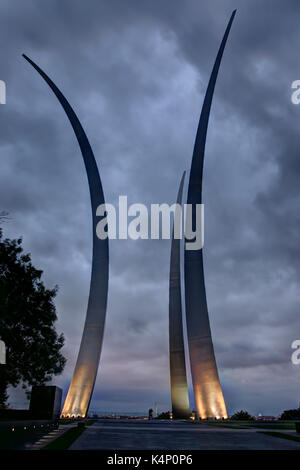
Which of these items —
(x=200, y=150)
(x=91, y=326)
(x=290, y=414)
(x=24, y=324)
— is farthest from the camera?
(x=290, y=414)

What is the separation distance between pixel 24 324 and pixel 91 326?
804 centimetres

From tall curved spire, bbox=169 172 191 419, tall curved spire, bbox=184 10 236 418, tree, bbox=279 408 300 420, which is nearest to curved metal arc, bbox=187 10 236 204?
tall curved spire, bbox=184 10 236 418

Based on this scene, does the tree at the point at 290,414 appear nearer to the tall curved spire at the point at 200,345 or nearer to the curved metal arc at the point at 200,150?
the tall curved spire at the point at 200,345

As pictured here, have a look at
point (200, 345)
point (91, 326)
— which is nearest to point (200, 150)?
point (200, 345)

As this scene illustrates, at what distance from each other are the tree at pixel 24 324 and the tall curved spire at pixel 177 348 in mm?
15967

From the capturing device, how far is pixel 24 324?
25.6 meters

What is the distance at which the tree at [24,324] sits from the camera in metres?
24.6

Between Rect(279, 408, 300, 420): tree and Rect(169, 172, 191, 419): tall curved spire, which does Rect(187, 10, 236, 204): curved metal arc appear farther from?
Rect(279, 408, 300, 420): tree

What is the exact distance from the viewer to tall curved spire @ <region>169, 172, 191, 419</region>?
38312mm

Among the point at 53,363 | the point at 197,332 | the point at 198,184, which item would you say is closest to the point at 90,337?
the point at 53,363

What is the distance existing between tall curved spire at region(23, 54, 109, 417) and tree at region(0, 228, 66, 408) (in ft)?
14.9

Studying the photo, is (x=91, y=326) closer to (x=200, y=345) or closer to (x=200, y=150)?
(x=200, y=345)

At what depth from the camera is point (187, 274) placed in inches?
1299

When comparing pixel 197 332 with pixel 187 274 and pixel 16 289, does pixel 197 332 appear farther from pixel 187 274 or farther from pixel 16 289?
pixel 16 289
